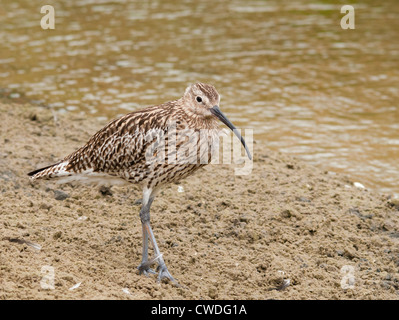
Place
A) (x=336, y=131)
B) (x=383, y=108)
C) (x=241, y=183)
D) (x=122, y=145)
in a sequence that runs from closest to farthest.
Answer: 1. (x=122, y=145)
2. (x=241, y=183)
3. (x=336, y=131)
4. (x=383, y=108)

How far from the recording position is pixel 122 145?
19.3ft

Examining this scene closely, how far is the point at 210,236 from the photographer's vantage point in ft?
21.1

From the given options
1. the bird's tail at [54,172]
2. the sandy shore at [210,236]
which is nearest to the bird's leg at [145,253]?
the sandy shore at [210,236]

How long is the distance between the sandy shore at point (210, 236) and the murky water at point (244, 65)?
54.5 inches

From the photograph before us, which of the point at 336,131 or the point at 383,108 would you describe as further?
the point at 383,108

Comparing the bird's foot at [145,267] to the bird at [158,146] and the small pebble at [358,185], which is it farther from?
the small pebble at [358,185]

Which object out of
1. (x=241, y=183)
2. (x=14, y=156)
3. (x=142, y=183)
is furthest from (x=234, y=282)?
(x=14, y=156)

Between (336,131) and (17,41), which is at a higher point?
(17,41)

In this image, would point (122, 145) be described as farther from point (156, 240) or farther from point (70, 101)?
point (70, 101)

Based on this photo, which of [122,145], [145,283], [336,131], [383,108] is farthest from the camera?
[383,108]

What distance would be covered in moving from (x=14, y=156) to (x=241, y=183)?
281 cm

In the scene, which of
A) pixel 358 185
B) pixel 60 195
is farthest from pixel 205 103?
pixel 358 185

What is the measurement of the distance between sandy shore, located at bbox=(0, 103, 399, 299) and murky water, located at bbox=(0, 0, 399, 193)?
1384mm

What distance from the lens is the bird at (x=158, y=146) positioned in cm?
555
